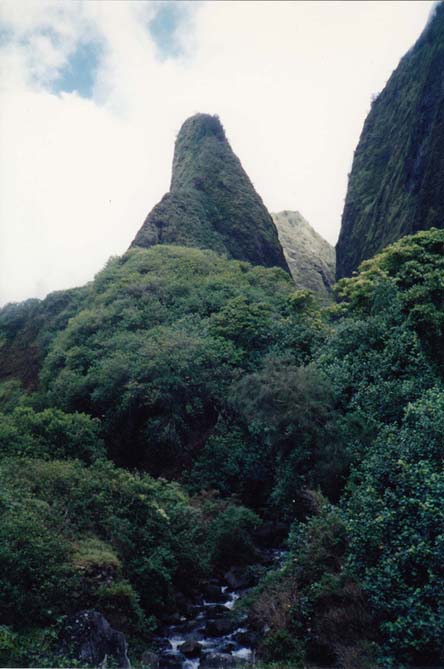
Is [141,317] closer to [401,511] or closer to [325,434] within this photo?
[325,434]

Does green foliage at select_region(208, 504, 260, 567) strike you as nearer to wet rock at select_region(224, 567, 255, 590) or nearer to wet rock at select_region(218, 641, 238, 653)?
wet rock at select_region(224, 567, 255, 590)

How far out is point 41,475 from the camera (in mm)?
13820

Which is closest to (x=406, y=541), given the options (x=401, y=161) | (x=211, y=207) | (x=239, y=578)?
(x=239, y=578)

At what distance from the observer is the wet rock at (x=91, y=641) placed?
29.8 ft

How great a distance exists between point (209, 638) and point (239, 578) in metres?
3.07

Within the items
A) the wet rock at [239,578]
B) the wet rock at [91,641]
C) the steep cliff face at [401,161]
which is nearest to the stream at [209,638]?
the wet rock at [239,578]

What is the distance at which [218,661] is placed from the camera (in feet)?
35.6

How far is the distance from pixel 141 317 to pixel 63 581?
1847 cm

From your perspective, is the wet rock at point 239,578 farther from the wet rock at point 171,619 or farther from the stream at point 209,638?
the wet rock at point 171,619

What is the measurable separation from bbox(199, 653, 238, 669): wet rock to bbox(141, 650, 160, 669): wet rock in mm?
969

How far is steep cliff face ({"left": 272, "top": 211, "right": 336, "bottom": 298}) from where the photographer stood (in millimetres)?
65750

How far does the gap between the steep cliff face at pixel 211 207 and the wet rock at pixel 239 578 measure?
30.3 m

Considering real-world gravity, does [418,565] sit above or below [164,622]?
above

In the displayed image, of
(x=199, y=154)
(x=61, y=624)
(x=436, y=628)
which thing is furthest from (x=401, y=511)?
(x=199, y=154)
